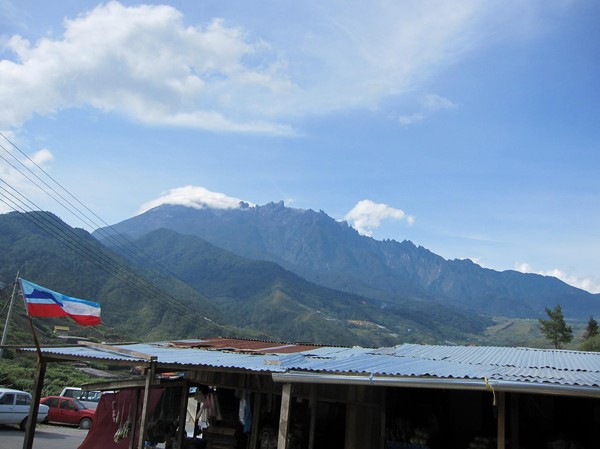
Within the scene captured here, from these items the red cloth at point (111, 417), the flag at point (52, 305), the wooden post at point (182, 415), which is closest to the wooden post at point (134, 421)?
the red cloth at point (111, 417)

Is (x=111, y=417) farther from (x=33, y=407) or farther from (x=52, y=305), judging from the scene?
(x=52, y=305)

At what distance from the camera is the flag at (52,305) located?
35.6ft

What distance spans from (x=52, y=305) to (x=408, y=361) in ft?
24.1

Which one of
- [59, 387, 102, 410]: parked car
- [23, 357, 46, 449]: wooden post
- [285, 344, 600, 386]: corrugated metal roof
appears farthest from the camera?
[59, 387, 102, 410]: parked car

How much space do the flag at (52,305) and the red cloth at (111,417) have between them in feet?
7.19

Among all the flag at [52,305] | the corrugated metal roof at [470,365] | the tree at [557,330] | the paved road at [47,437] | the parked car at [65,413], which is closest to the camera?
the corrugated metal roof at [470,365]

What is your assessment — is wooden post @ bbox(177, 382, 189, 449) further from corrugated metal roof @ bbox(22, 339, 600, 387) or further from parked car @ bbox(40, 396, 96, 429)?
parked car @ bbox(40, 396, 96, 429)

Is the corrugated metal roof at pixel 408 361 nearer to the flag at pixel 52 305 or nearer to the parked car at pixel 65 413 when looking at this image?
the flag at pixel 52 305

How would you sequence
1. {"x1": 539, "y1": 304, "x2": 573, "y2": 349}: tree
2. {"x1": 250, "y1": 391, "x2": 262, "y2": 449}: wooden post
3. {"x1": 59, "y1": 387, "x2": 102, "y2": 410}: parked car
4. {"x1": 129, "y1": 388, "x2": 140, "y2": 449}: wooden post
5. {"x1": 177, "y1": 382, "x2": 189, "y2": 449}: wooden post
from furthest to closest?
{"x1": 539, "y1": 304, "x2": 573, "y2": 349}: tree → {"x1": 59, "y1": 387, "x2": 102, "y2": 410}: parked car → {"x1": 177, "y1": 382, "x2": 189, "y2": 449}: wooden post → {"x1": 129, "y1": 388, "x2": 140, "y2": 449}: wooden post → {"x1": 250, "y1": 391, "x2": 262, "y2": 449}: wooden post

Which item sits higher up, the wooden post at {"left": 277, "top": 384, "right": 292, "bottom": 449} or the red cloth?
the wooden post at {"left": 277, "top": 384, "right": 292, "bottom": 449}

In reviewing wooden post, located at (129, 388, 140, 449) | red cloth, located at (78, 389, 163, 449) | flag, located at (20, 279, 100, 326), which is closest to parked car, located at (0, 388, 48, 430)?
red cloth, located at (78, 389, 163, 449)

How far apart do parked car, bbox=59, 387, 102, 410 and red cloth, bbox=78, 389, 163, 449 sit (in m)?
10.9

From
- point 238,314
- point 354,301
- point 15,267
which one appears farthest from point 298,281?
point 15,267

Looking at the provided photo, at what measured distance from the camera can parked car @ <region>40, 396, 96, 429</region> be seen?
2192 cm
